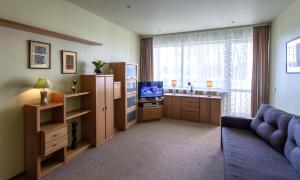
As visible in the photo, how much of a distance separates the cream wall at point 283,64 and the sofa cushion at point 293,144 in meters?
1.29

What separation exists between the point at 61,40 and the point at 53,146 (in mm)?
1813

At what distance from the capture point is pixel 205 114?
520cm

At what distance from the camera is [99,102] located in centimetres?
354

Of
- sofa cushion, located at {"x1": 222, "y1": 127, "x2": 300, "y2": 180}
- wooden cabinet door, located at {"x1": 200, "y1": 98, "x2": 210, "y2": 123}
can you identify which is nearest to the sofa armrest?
sofa cushion, located at {"x1": 222, "y1": 127, "x2": 300, "y2": 180}

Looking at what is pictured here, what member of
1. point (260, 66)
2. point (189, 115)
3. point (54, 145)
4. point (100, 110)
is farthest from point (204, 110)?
point (54, 145)

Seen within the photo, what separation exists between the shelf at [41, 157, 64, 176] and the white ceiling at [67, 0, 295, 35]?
2.82 meters

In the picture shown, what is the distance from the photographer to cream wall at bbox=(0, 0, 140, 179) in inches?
91.6

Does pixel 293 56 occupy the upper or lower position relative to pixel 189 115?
upper

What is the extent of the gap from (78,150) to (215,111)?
12.3 feet

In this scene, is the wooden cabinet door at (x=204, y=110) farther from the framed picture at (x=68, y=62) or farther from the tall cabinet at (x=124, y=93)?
the framed picture at (x=68, y=62)

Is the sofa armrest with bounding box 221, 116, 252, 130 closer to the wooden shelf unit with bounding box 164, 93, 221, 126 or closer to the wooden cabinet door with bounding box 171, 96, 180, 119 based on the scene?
the wooden shelf unit with bounding box 164, 93, 221, 126

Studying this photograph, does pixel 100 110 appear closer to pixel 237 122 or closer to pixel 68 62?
pixel 68 62

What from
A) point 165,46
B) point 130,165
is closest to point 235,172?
point 130,165

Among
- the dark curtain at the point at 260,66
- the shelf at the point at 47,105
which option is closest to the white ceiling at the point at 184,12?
the dark curtain at the point at 260,66
